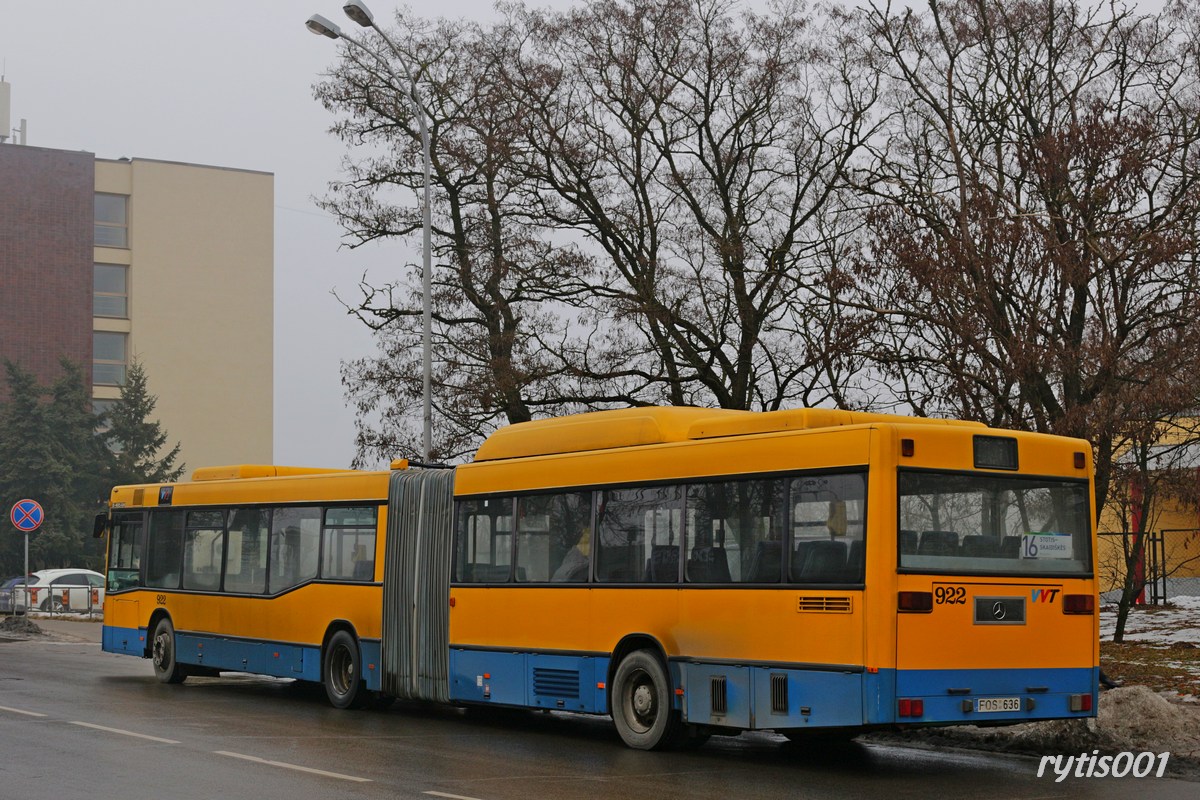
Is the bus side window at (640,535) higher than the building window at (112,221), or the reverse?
the building window at (112,221)

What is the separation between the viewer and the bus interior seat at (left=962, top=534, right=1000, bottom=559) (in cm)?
1233

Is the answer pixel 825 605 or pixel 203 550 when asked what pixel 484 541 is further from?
pixel 203 550

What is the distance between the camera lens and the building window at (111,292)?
80.2m

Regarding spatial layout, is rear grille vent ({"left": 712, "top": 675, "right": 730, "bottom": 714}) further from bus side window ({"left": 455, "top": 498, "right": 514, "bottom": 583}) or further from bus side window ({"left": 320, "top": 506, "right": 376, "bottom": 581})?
bus side window ({"left": 320, "top": 506, "right": 376, "bottom": 581})

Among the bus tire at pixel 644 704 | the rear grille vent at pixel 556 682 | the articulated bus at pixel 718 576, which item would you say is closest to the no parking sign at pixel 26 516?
the articulated bus at pixel 718 576

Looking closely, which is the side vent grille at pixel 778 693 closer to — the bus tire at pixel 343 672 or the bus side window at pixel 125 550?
the bus tire at pixel 343 672

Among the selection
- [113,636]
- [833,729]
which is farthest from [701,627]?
[113,636]

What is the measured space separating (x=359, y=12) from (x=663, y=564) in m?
13.0

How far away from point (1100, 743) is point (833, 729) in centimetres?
279

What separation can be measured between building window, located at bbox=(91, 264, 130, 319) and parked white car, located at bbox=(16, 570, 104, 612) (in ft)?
101

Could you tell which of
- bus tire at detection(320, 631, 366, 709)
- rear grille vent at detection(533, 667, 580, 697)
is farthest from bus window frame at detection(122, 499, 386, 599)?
rear grille vent at detection(533, 667, 580, 697)

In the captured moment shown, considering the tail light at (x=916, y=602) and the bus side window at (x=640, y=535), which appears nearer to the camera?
the tail light at (x=916, y=602)

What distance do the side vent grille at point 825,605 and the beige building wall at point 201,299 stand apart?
7247 centimetres
